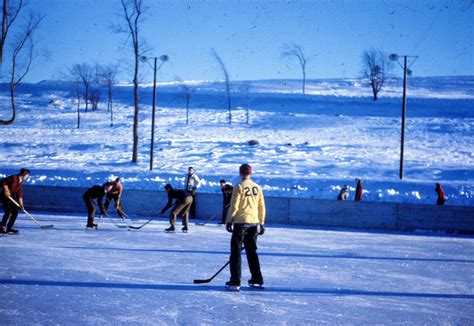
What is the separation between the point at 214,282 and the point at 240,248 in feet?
3.08

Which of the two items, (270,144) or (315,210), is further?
(270,144)

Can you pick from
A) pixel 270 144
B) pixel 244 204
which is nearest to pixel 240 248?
pixel 244 204

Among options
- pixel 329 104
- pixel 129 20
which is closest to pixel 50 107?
pixel 329 104

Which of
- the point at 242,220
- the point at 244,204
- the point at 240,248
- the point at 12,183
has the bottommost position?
the point at 240,248

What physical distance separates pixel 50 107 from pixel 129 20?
4348 cm

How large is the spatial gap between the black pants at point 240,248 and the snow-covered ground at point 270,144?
21.7m

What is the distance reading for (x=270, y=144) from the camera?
4594cm

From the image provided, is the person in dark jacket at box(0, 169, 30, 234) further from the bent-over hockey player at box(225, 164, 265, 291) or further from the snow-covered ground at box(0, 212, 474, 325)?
the bent-over hockey player at box(225, 164, 265, 291)

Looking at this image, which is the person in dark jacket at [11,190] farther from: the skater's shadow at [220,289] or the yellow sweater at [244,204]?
the yellow sweater at [244,204]

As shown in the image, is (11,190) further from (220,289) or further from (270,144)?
(270,144)

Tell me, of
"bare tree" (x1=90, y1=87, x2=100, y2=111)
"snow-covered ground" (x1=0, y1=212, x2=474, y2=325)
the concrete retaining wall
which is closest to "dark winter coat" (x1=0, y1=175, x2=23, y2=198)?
"snow-covered ground" (x1=0, y1=212, x2=474, y2=325)

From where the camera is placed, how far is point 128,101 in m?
81.1

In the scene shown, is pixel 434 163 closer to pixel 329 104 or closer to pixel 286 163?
pixel 286 163

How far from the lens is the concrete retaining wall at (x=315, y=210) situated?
19.9 meters
